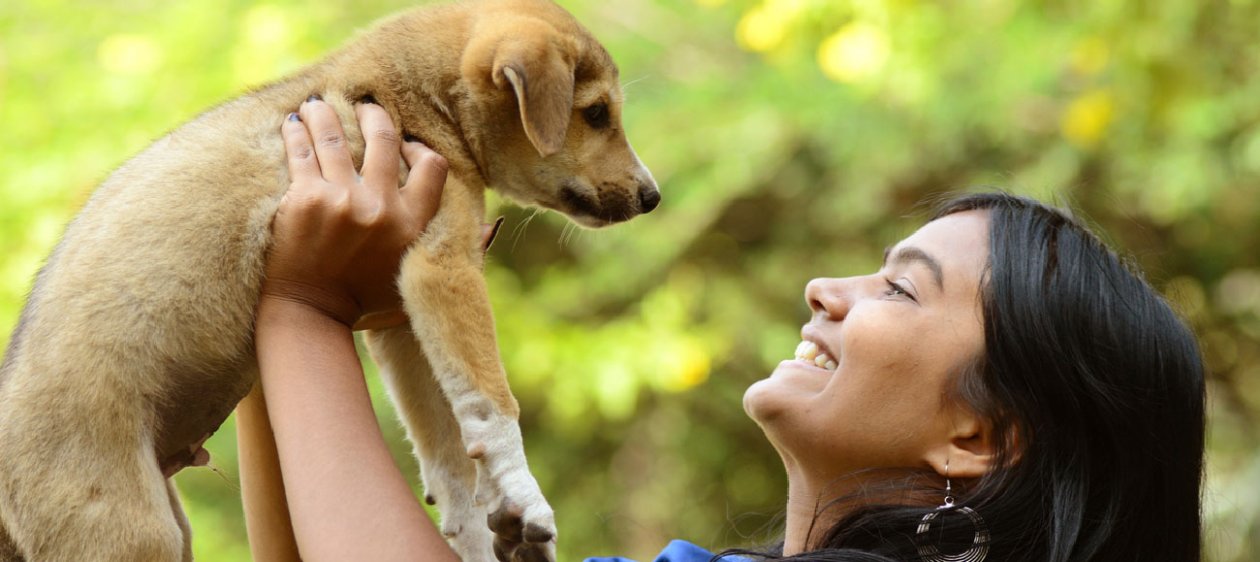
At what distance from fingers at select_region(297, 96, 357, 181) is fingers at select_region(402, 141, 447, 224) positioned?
4.6 inches

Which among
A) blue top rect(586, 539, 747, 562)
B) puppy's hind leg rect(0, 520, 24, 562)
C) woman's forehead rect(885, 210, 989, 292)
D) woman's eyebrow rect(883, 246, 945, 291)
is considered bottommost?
puppy's hind leg rect(0, 520, 24, 562)

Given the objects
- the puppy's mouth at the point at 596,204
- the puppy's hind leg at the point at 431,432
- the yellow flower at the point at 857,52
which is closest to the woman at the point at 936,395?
the puppy's hind leg at the point at 431,432

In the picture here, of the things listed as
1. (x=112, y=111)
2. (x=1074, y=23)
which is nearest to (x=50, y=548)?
(x=112, y=111)

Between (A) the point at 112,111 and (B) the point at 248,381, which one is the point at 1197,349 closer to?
(B) the point at 248,381

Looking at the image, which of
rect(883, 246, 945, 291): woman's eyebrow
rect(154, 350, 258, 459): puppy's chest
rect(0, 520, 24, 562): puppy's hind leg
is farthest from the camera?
rect(883, 246, 945, 291): woman's eyebrow

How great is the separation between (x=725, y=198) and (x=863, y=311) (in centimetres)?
361

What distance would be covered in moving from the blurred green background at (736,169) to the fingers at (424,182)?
1.79 m

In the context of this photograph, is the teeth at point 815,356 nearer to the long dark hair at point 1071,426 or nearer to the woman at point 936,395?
the woman at point 936,395

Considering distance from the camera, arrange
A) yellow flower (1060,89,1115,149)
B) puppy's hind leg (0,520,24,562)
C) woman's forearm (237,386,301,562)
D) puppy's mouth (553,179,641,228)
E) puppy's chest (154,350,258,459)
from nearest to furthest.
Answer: puppy's hind leg (0,520,24,562) → puppy's chest (154,350,258,459) → woman's forearm (237,386,301,562) → puppy's mouth (553,179,641,228) → yellow flower (1060,89,1115,149)

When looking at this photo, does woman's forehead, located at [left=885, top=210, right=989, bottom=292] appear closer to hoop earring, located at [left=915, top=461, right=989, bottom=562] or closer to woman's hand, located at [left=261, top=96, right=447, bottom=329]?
hoop earring, located at [left=915, top=461, right=989, bottom=562]

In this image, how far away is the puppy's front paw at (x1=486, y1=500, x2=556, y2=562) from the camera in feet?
6.66

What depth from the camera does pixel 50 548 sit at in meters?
1.90

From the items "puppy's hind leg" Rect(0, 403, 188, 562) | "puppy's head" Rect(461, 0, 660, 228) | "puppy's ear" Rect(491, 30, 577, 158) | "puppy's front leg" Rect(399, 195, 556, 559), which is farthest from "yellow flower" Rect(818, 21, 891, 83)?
"puppy's hind leg" Rect(0, 403, 188, 562)

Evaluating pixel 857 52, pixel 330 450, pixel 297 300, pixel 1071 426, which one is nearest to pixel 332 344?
pixel 297 300
